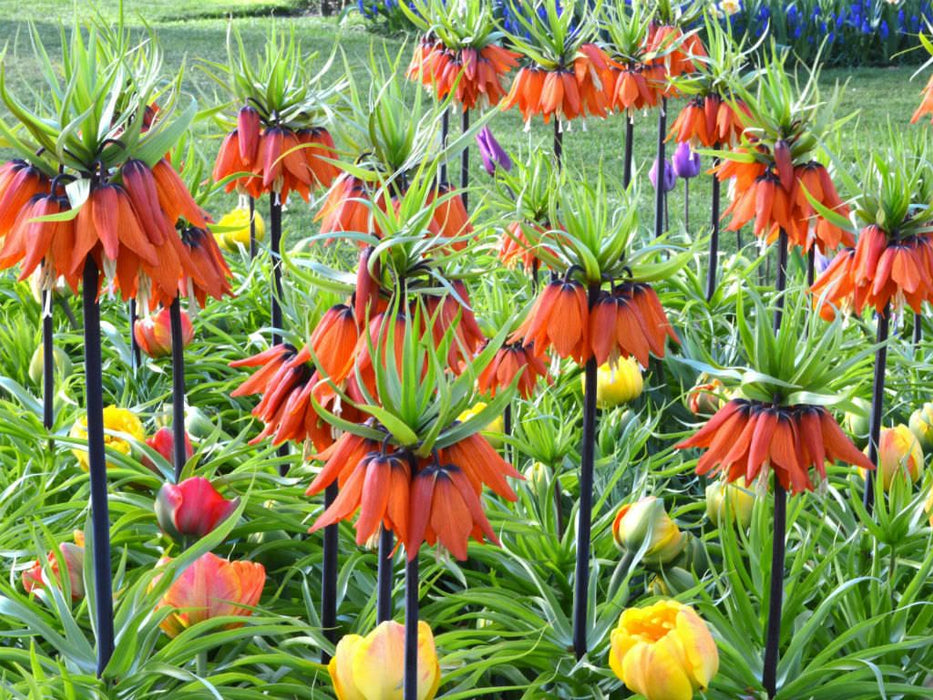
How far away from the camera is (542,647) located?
195cm

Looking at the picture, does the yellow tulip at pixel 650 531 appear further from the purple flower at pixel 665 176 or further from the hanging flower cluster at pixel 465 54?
the purple flower at pixel 665 176

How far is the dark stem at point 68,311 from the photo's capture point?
3.58 m

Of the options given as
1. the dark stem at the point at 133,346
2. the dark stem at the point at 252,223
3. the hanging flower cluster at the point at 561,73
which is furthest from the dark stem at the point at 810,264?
the dark stem at the point at 133,346

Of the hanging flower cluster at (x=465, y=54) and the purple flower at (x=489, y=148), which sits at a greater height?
→ the hanging flower cluster at (x=465, y=54)

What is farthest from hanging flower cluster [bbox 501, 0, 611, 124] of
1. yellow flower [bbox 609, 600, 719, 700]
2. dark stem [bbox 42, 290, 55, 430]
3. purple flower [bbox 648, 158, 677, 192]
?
yellow flower [bbox 609, 600, 719, 700]

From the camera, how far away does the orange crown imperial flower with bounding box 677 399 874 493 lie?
1.67m

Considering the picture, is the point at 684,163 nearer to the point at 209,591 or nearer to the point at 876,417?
the point at 876,417

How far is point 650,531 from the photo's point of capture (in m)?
2.10

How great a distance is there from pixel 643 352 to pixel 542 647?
0.49 m

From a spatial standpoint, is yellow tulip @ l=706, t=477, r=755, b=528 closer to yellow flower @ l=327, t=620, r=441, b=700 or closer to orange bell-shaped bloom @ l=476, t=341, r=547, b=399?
orange bell-shaped bloom @ l=476, t=341, r=547, b=399

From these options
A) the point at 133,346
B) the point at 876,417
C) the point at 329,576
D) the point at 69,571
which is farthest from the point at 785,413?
the point at 133,346

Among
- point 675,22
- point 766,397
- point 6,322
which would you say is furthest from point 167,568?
point 675,22

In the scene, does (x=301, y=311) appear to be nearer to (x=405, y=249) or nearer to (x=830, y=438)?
(x=405, y=249)

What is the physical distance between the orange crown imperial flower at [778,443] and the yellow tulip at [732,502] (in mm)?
447
